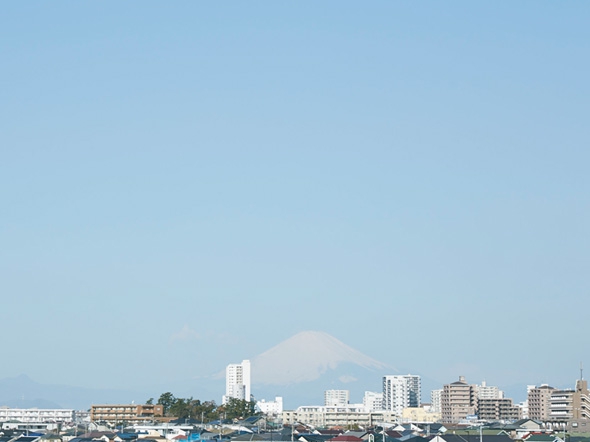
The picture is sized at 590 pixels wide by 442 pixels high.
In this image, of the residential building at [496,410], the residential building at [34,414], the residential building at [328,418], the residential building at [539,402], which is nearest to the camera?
the residential building at [328,418]

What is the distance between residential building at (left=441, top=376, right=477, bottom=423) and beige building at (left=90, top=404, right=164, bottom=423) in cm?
5131

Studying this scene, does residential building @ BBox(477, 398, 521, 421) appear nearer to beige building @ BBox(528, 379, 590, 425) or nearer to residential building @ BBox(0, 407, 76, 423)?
beige building @ BBox(528, 379, 590, 425)

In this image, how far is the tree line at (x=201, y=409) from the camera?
5054 inches

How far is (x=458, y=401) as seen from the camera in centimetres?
16625

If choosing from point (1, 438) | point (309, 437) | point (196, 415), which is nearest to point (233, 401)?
point (196, 415)

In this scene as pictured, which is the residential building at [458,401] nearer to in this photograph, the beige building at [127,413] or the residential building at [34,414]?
the beige building at [127,413]

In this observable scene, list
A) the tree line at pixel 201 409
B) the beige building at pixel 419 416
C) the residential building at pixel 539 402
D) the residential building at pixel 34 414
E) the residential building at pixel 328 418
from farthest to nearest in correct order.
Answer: the residential building at pixel 34 414
the beige building at pixel 419 416
the residential building at pixel 539 402
the residential building at pixel 328 418
the tree line at pixel 201 409

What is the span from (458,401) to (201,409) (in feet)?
171

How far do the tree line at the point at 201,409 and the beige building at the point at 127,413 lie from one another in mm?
1849

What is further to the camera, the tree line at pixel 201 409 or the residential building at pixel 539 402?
the residential building at pixel 539 402

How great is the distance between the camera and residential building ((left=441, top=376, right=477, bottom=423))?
6432 inches

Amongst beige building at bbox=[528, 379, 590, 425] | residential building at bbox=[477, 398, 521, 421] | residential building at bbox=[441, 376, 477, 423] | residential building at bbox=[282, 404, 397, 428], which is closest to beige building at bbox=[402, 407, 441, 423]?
residential building at bbox=[441, 376, 477, 423]

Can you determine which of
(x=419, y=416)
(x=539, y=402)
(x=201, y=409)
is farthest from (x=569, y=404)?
(x=201, y=409)

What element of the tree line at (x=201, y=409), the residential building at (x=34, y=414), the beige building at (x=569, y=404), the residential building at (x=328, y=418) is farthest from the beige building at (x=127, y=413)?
the beige building at (x=569, y=404)
